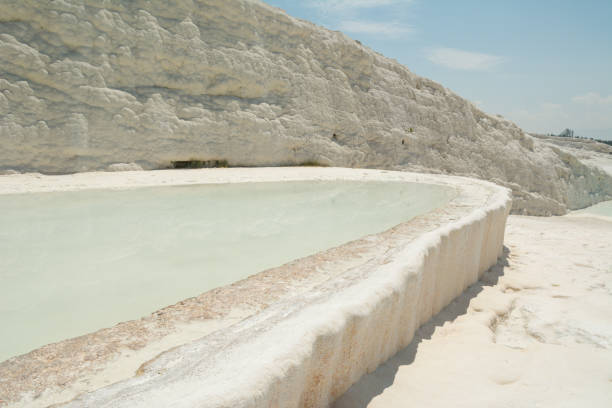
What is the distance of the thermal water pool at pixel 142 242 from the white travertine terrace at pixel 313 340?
0.51m

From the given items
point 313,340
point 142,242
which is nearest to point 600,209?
point 142,242

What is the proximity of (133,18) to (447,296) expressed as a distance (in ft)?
29.0


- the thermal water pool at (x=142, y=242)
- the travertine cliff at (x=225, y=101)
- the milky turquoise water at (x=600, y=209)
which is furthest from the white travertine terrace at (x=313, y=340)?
the milky turquoise water at (x=600, y=209)

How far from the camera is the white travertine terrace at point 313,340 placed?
1.06 metres

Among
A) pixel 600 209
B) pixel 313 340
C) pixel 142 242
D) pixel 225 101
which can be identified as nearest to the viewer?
pixel 313 340

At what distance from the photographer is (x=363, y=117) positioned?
1256 cm

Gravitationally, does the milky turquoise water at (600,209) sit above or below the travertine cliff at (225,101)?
below

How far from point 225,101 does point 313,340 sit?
30.2 ft

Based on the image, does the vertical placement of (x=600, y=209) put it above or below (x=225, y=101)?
below

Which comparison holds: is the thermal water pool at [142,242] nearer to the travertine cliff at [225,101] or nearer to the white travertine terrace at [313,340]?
the white travertine terrace at [313,340]

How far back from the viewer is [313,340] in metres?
1.28

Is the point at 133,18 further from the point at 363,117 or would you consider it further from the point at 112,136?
the point at 363,117

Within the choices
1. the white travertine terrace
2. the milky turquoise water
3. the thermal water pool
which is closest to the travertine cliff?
the milky turquoise water

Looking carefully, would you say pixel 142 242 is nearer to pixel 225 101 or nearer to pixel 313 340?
pixel 313 340
